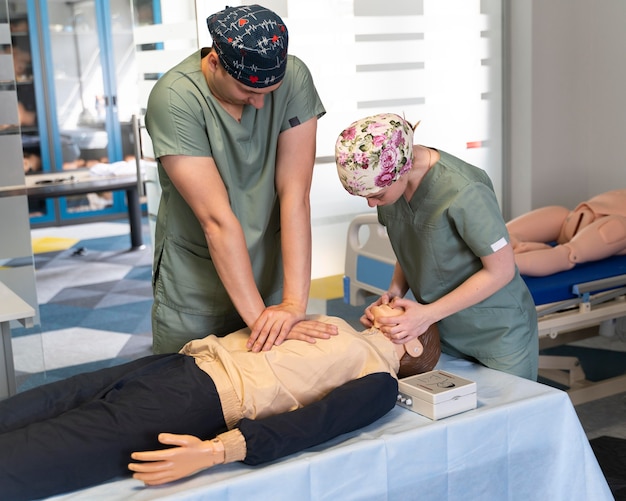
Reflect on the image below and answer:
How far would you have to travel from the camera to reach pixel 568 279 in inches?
121

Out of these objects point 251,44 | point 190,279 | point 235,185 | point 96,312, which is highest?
point 251,44

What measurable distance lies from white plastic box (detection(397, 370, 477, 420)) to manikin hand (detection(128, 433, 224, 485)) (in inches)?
17.6

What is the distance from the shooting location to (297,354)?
177cm

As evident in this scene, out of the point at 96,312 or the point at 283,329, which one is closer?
the point at 283,329

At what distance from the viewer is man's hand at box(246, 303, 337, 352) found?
1.79 metres

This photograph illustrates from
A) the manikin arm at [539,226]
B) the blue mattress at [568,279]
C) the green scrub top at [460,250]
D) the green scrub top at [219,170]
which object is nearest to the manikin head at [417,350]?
the green scrub top at [460,250]

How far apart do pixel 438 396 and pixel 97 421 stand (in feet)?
2.16

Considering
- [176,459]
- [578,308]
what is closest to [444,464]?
[176,459]

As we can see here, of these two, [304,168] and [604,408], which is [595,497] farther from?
[604,408]

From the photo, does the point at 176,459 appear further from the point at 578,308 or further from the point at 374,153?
the point at 578,308

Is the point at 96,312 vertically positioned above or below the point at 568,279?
below

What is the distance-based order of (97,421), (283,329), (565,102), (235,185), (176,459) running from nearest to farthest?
1. (176,459)
2. (97,421)
3. (283,329)
4. (235,185)
5. (565,102)

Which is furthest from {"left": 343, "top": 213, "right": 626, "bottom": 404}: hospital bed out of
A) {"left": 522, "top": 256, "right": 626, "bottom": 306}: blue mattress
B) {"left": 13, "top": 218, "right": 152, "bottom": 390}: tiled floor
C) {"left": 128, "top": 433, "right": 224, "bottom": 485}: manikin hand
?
{"left": 13, "top": 218, "right": 152, "bottom": 390}: tiled floor

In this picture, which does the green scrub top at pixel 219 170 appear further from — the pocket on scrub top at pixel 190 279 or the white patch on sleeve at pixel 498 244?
the white patch on sleeve at pixel 498 244
